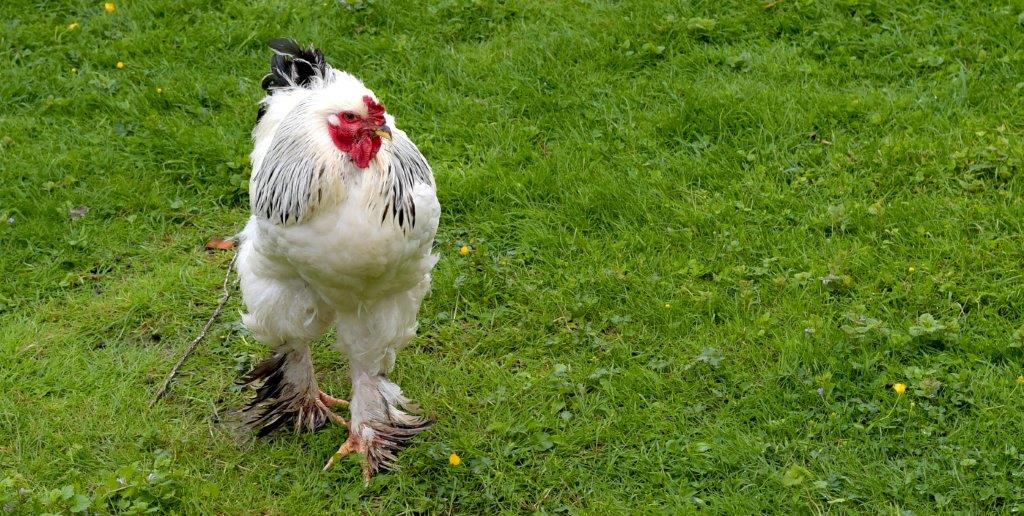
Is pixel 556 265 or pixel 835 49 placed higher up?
pixel 835 49

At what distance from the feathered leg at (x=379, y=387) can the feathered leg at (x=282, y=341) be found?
173 millimetres

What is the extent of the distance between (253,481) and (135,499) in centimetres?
49

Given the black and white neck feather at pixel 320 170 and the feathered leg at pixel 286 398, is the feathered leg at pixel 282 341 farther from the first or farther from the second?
the black and white neck feather at pixel 320 170

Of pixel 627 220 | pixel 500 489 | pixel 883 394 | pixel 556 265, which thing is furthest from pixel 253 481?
pixel 883 394

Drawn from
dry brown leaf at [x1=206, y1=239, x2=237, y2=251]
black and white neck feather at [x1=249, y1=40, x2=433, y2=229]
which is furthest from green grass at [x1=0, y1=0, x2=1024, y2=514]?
black and white neck feather at [x1=249, y1=40, x2=433, y2=229]

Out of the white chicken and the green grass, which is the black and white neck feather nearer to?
the white chicken

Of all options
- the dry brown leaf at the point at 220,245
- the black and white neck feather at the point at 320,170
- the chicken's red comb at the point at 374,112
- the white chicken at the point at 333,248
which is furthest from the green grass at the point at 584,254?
the chicken's red comb at the point at 374,112

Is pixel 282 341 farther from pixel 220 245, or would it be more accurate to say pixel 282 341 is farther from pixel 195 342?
pixel 220 245

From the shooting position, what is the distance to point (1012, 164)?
207 inches

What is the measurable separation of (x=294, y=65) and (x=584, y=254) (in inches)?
69.7

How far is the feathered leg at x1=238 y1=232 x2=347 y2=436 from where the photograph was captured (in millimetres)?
4098

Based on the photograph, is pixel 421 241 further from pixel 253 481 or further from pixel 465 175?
pixel 465 175

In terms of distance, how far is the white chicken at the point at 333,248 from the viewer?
11.8 ft

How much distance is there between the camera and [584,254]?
208 inches
